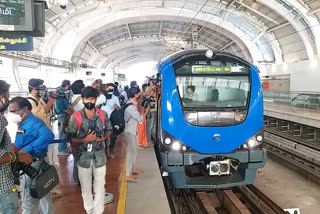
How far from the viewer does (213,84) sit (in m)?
5.49

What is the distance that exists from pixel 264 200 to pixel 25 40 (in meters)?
6.70

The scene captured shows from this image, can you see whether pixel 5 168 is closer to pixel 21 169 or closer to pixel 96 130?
pixel 21 169

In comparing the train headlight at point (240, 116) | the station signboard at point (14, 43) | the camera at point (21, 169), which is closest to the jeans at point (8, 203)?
the camera at point (21, 169)

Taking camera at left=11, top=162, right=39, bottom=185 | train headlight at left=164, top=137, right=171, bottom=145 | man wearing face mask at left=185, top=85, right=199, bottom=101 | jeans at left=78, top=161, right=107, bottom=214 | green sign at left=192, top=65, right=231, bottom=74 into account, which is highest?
green sign at left=192, top=65, right=231, bottom=74

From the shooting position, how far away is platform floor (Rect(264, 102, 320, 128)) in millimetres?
10583

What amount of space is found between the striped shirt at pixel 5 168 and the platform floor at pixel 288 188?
5759mm

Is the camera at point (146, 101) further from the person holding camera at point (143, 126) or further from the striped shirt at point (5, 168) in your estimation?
the striped shirt at point (5, 168)

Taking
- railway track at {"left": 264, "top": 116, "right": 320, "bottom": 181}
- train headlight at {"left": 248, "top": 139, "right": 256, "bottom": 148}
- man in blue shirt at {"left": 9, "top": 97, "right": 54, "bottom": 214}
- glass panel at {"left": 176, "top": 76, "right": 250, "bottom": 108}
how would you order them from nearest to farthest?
man in blue shirt at {"left": 9, "top": 97, "right": 54, "bottom": 214} → train headlight at {"left": 248, "top": 139, "right": 256, "bottom": 148} → glass panel at {"left": 176, "top": 76, "right": 250, "bottom": 108} → railway track at {"left": 264, "top": 116, "right": 320, "bottom": 181}

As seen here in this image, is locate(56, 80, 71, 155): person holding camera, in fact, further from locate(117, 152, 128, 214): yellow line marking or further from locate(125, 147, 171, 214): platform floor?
locate(125, 147, 171, 214): platform floor

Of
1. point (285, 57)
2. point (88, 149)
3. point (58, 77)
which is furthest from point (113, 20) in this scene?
point (88, 149)

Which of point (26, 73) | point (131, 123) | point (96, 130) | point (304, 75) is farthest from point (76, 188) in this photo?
point (26, 73)

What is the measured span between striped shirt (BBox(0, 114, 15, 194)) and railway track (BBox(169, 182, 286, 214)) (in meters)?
3.94

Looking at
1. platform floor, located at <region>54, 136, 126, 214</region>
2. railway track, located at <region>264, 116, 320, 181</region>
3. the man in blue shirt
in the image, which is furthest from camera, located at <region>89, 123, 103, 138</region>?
railway track, located at <region>264, 116, 320, 181</region>

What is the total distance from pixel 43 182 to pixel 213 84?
12.0 ft
